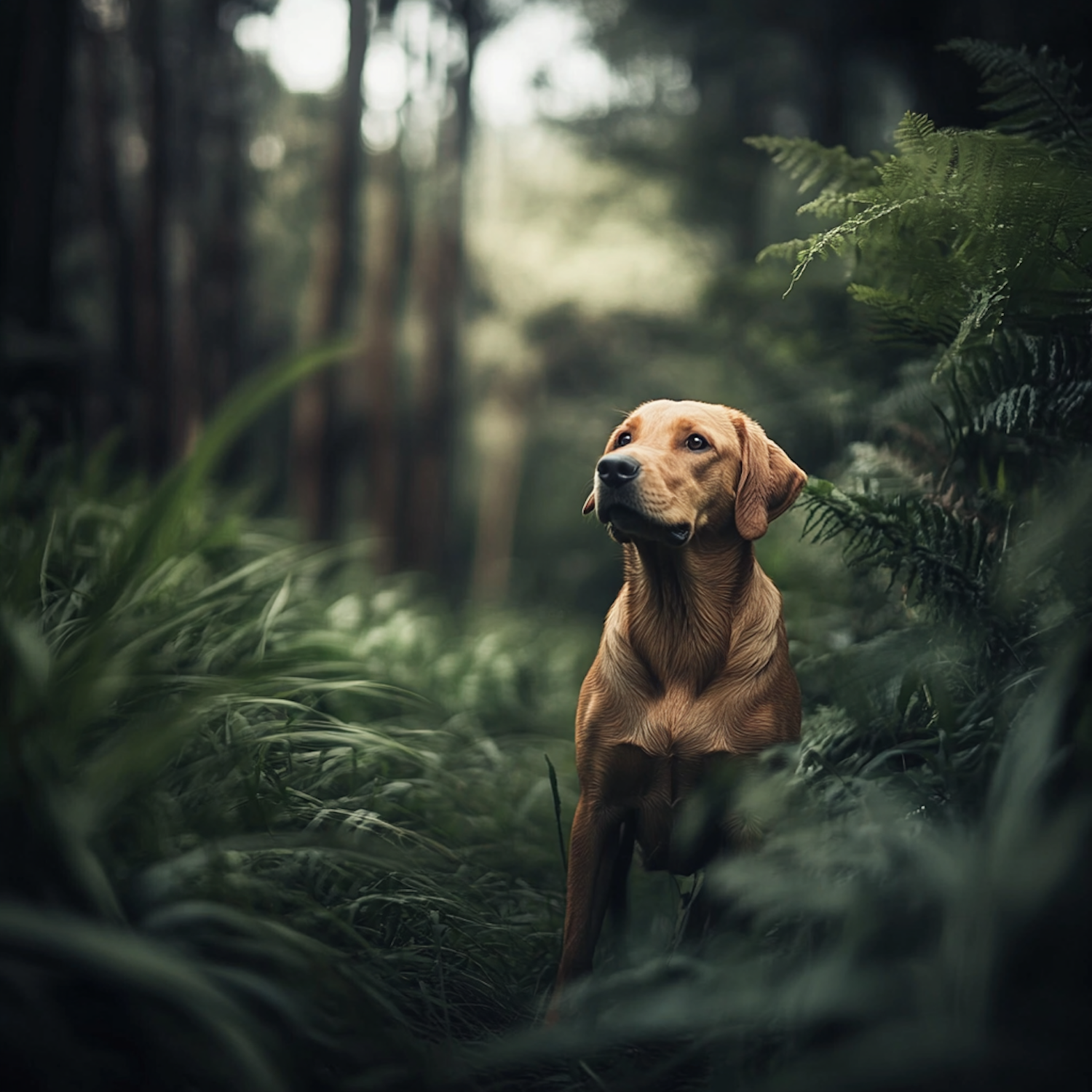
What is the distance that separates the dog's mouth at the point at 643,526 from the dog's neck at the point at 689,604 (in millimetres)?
74

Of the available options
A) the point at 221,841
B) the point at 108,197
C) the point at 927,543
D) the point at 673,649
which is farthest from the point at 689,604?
the point at 108,197

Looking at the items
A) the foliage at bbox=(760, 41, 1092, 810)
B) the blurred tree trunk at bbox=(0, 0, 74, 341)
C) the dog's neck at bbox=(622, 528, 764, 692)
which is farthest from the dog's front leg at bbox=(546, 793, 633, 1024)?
the blurred tree trunk at bbox=(0, 0, 74, 341)

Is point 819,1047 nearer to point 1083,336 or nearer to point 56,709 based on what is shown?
point 56,709

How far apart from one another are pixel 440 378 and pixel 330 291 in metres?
2.75

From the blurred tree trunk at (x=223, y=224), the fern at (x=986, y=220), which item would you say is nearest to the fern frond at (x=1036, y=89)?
the fern at (x=986, y=220)

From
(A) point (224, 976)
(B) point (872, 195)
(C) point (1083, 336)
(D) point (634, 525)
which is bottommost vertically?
(A) point (224, 976)

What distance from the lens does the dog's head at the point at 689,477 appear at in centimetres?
187

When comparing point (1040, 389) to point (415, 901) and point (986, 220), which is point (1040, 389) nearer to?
point (986, 220)

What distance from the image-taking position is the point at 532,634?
710 cm

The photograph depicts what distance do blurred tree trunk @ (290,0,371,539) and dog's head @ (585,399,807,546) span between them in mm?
6840

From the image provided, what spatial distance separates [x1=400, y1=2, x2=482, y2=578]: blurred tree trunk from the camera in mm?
11180

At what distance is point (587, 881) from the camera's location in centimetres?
189

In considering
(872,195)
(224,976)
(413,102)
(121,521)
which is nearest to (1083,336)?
(872,195)

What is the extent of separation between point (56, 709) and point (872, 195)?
1.99 meters
